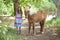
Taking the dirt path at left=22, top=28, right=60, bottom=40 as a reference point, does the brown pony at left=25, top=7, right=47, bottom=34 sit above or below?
above

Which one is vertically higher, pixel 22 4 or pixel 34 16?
pixel 22 4

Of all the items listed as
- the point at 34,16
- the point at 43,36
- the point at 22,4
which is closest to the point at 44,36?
the point at 43,36

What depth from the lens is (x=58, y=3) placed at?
15102 millimetres

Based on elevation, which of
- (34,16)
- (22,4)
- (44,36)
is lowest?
(44,36)

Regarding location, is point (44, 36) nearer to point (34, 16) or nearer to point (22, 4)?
point (34, 16)

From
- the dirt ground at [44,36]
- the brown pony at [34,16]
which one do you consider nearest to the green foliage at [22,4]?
the brown pony at [34,16]

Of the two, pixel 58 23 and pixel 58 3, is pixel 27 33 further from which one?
pixel 58 3

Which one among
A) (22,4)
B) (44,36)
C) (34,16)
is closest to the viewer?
(34,16)

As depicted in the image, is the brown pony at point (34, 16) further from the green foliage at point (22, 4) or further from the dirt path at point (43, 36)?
the green foliage at point (22, 4)

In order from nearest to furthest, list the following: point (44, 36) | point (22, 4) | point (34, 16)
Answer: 1. point (34, 16)
2. point (44, 36)
3. point (22, 4)

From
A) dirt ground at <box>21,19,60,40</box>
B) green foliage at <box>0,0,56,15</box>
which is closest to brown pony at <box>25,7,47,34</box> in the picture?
dirt ground at <box>21,19,60,40</box>

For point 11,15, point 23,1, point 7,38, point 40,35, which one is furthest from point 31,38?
point 11,15

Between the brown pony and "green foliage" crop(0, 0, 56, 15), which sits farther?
"green foliage" crop(0, 0, 56, 15)

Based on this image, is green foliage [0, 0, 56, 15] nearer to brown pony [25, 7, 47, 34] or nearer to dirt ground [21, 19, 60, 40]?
brown pony [25, 7, 47, 34]
